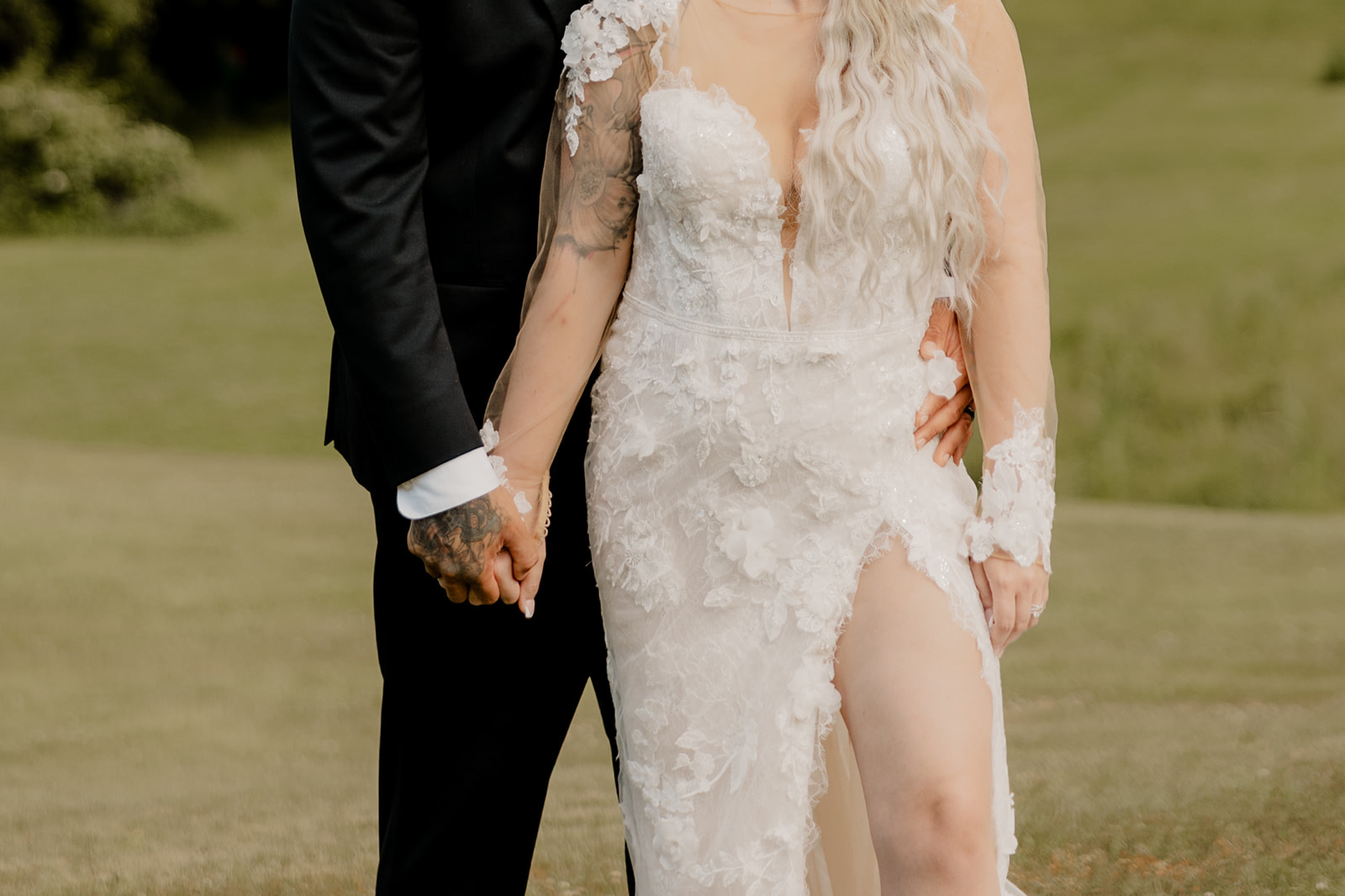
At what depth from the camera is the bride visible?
2211 millimetres

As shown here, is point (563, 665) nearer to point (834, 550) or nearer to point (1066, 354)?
point (834, 550)

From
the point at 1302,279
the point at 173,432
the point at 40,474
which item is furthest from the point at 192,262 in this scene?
the point at 1302,279

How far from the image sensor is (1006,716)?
621cm

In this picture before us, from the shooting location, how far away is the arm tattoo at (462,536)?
2.26 m

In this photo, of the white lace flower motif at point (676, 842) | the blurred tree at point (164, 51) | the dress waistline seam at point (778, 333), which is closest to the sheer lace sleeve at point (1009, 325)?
the dress waistline seam at point (778, 333)

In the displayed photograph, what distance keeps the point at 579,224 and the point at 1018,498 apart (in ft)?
2.48

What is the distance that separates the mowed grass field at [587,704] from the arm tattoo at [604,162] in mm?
1910

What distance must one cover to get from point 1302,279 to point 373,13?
15698 millimetres

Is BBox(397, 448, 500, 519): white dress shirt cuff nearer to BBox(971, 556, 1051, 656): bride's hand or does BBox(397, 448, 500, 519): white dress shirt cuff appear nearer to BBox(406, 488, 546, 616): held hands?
BBox(406, 488, 546, 616): held hands

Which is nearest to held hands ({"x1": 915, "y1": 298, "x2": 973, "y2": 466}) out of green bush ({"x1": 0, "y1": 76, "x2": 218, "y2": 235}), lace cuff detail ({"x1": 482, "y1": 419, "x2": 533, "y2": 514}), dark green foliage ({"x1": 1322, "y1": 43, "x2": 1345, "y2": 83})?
lace cuff detail ({"x1": 482, "y1": 419, "x2": 533, "y2": 514})

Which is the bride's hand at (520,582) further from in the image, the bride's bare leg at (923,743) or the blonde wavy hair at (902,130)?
the blonde wavy hair at (902,130)

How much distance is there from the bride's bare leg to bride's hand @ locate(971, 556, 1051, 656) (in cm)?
12

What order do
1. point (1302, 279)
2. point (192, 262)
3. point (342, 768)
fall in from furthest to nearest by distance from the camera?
point (192, 262) → point (1302, 279) → point (342, 768)

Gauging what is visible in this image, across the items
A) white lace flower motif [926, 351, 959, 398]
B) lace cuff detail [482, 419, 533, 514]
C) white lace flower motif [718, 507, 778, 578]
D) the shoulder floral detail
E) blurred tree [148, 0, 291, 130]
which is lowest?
blurred tree [148, 0, 291, 130]
